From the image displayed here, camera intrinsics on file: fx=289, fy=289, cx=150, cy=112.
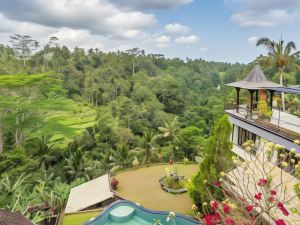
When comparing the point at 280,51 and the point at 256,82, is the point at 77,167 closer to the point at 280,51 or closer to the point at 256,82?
the point at 256,82

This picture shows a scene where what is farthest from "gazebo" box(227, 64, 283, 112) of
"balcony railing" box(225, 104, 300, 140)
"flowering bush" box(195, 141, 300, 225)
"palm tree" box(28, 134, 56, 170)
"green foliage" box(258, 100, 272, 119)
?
"palm tree" box(28, 134, 56, 170)

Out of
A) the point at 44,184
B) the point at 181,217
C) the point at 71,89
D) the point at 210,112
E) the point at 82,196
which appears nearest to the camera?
the point at 181,217

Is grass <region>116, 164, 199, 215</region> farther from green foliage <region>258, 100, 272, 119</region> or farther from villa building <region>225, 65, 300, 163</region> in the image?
green foliage <region>258, 100, 272, 119</region>

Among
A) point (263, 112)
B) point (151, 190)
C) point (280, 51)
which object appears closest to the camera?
point (263, 112)

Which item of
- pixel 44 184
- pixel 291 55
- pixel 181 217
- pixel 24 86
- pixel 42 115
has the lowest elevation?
pixel 44 184

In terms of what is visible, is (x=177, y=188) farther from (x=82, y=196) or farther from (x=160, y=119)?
(x=160, y=119)

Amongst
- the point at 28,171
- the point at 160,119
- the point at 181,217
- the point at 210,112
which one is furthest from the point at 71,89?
the point at 181,217

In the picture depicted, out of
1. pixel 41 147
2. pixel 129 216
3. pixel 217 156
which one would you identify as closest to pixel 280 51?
pixel 217 156
